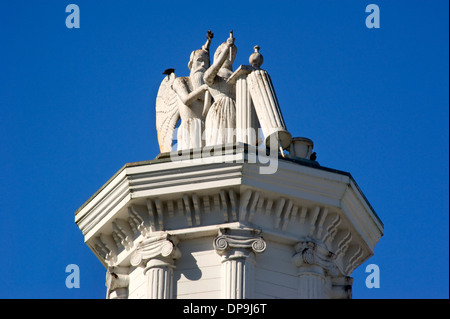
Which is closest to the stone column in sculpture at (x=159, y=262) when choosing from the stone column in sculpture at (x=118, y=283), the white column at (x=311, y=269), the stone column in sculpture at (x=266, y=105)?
the stone column in sculpture at (x=118, y=283)

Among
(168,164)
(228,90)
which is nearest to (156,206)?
(168,164)

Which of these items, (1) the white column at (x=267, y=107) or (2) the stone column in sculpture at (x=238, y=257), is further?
(1) the white column at (x=267, y=107)

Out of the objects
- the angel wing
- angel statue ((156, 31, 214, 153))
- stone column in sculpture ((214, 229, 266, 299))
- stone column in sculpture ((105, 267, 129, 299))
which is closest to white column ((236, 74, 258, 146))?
angel statue ((156, 31, 214, 153))

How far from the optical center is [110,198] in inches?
1729

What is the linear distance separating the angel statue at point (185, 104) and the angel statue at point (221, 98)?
25 cm

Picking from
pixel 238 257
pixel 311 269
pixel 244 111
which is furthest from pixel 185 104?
pixel 311 269

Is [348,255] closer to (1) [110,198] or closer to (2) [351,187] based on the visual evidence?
(2) [351,187]

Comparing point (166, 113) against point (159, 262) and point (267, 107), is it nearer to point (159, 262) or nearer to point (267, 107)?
point (267, 107)

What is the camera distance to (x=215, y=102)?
45688mm

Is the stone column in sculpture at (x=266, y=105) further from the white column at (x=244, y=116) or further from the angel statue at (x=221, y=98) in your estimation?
the angel statue at (x=221, y=98)

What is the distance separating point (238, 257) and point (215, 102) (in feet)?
15.5

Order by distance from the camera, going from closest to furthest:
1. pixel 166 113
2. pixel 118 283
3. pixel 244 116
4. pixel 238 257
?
pixel 238 257, pixel 118 283, pixel 244 116, pixel 166 113

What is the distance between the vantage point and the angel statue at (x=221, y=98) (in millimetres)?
44938

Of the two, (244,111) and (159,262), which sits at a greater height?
Result: (244,111)
